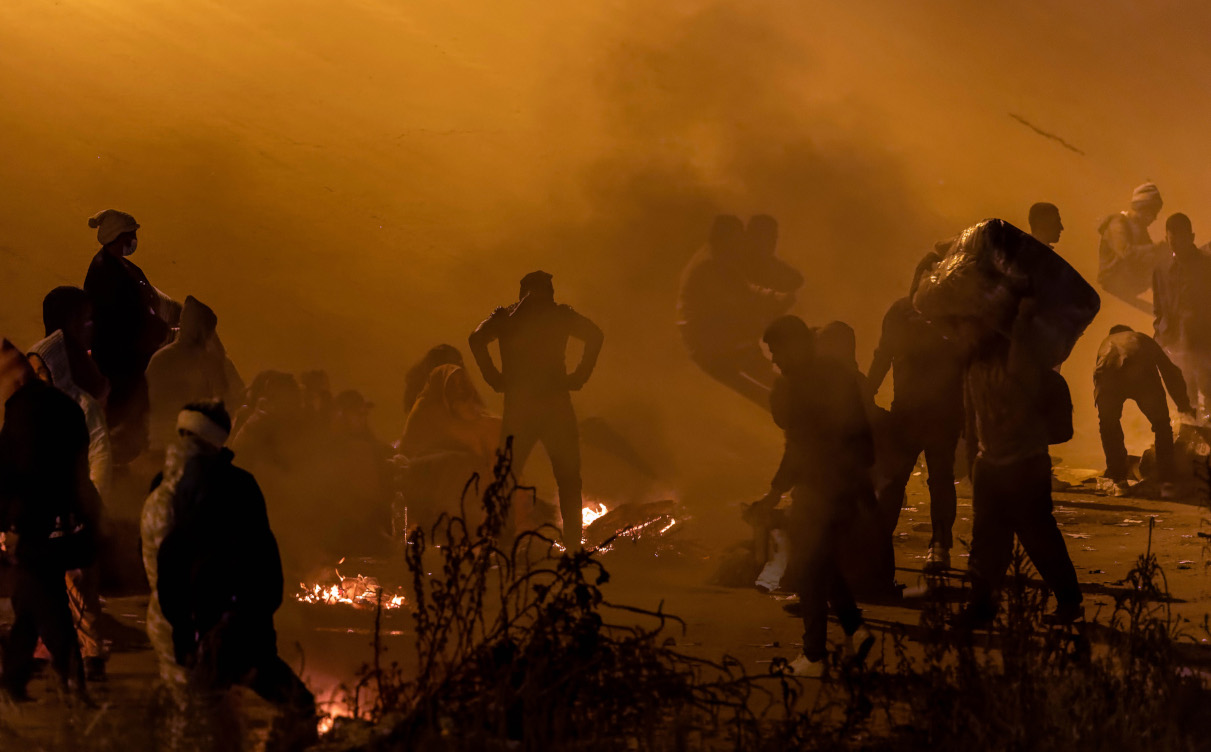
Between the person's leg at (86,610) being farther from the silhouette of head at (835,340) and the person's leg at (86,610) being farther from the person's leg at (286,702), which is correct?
the silhouette of head at (835,340)

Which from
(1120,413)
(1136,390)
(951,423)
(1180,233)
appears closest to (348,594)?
(951,423)

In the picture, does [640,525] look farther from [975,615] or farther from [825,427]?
[825,427]

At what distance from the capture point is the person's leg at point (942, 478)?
28.3ft

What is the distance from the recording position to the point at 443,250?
61.3ft

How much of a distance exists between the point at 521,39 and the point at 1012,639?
17.3 metres

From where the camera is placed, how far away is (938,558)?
356 inches

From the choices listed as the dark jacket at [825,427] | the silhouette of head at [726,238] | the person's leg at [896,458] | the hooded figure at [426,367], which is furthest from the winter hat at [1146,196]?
the dark jacket at [825,427]

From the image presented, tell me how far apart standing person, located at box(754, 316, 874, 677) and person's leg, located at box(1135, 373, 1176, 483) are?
23.7 feet

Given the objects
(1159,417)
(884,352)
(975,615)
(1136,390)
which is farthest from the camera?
(1136,390)

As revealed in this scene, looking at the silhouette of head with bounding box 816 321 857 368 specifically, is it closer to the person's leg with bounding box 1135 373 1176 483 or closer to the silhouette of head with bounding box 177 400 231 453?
the silhouette of head with bounding box 177 400 231 453

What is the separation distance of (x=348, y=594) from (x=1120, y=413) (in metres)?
7.56

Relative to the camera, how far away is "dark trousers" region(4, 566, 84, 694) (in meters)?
5.55

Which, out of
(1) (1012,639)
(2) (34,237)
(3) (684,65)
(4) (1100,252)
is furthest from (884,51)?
(1) (1012,639)

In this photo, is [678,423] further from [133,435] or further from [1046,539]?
[1046,539]
